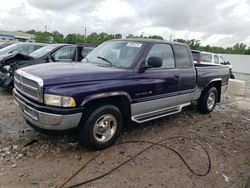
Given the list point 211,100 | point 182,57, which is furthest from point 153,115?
point 211,100

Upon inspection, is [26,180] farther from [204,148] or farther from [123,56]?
[204,148]

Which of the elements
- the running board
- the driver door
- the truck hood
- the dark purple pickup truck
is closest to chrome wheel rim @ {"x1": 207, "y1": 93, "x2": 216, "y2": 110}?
the dark purple pickup truck

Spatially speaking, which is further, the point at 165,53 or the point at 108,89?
the point at 165,53

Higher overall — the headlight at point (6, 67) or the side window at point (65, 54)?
the side window at point (65, 54)

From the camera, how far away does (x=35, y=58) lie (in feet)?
27.4

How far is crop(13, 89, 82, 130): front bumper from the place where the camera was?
143 inches

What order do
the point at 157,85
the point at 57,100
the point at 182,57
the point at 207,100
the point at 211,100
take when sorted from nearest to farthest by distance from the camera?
the point at 57,100
the point at 157,85
the point at 182,57
the point at 207,100
the point at 211,100

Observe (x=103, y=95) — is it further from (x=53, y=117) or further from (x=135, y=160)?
(x=135, y=160)

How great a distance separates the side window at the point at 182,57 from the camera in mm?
5738

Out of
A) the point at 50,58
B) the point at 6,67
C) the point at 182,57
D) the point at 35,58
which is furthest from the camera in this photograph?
the point at 50,58

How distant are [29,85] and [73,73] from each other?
716 mm

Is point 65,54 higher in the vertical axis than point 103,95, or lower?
higher

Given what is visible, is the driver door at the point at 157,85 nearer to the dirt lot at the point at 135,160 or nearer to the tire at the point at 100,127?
the tire at the point at 100,127

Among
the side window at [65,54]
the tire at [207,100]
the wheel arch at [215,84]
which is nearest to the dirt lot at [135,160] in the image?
the tire at [207,100]
